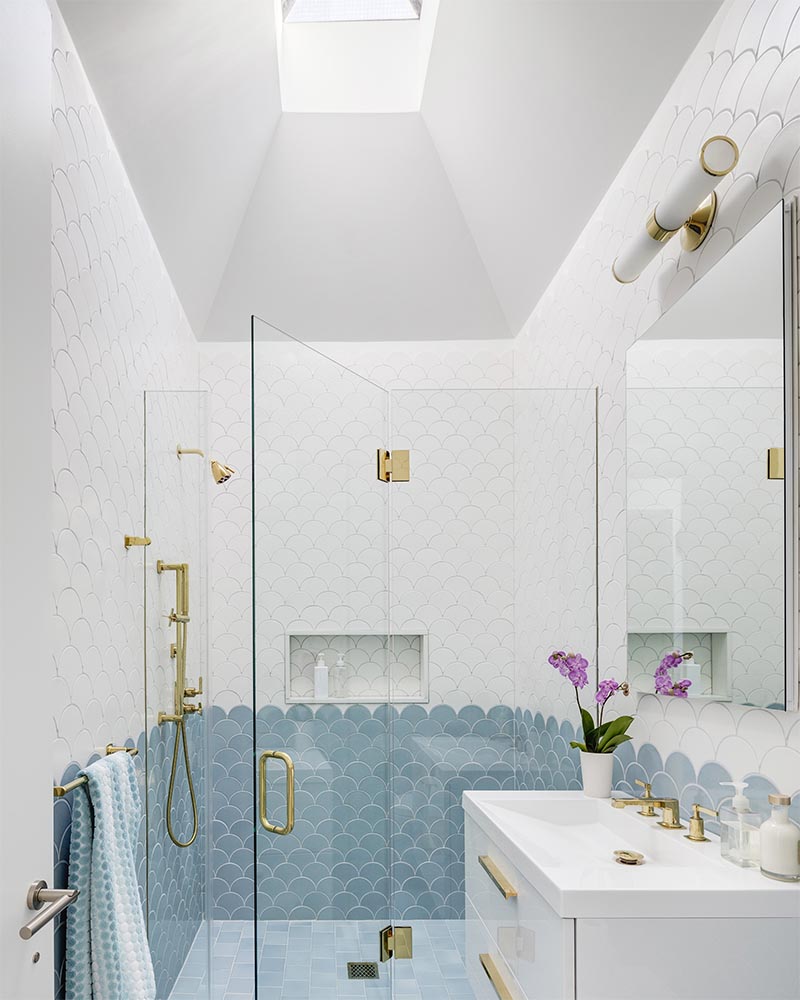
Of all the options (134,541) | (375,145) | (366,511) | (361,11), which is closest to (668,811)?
(366,511)

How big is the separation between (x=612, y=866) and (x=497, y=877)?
0.52m

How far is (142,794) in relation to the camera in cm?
262

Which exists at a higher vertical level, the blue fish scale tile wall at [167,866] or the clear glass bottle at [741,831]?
the clear glass bottle at [741,831]

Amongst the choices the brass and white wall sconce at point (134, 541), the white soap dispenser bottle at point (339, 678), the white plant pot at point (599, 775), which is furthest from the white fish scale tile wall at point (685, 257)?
the brass and white wall sconce at point (134, 541)

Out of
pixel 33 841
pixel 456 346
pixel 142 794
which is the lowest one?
pixel 142 794

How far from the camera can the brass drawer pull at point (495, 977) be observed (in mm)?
2232

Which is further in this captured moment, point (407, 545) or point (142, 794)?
point (407, 545)

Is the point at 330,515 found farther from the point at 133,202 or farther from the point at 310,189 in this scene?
the point at 310,189

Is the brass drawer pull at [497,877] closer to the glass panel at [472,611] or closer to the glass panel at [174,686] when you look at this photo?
the glass panel at [472,611]

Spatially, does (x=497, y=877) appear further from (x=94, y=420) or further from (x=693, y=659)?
(x=94, y=420)

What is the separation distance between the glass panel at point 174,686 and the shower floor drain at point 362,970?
63 centimetres

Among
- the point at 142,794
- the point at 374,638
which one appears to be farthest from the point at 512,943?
the point at 142,794

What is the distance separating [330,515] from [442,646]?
3.33 feet

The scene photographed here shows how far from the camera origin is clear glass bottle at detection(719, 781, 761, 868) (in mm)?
1691
